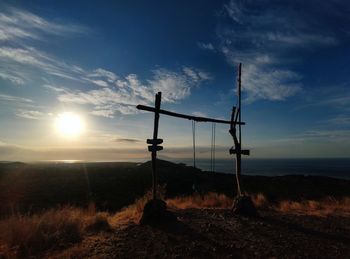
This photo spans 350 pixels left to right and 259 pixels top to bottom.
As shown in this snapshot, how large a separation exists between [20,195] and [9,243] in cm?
2163

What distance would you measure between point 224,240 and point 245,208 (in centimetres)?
359

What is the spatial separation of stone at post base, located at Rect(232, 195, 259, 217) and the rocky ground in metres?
0.65

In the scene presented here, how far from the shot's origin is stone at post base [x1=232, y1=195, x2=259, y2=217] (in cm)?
1093

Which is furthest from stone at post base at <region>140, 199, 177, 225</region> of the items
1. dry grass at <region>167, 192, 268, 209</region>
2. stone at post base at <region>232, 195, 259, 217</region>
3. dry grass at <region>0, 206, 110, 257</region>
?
dry grass at <region>167, 192, 268, 209</region>

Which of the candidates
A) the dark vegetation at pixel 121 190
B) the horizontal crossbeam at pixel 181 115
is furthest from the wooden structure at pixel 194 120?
the dark vegetation at pixel 121 190

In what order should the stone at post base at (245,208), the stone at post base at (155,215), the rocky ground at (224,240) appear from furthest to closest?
the stone at post base at (245,208)
the stone at post base at (155,215)
the rocky ground at (224,240)

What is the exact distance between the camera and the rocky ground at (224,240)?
21.9 ft

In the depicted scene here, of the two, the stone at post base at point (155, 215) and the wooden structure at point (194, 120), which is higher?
the wooden structure at point (194, 120)

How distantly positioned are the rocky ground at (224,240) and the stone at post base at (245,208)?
25.5 inches

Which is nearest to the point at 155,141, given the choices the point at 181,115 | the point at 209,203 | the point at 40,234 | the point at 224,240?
the point at 181,115

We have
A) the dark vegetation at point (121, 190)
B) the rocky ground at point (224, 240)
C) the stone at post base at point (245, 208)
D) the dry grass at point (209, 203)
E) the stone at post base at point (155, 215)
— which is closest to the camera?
the rocky ground at point (224, 240)

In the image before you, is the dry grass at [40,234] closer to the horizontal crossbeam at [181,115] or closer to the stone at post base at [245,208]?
the horizontal crossbeam at [181,115]

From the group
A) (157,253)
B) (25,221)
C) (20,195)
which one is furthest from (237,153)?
(20,195)

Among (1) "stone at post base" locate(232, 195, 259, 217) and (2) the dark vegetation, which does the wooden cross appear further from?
(2) the dark vegetation
